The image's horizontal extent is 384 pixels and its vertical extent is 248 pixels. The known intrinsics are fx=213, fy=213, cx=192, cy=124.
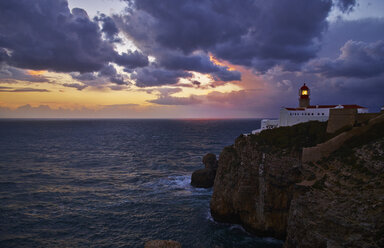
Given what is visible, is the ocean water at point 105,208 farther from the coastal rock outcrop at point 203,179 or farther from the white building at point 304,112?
the white building at point 304,112


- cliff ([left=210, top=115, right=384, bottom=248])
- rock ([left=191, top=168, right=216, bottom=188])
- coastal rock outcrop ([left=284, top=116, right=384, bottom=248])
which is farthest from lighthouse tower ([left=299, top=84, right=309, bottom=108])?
coastal rock outcrop ([left=284, top=116, right=384, bottom=248])

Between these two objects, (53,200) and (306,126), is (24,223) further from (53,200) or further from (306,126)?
(306,126)

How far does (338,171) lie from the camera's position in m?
20.2

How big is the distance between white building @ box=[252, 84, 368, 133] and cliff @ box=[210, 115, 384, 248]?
7154 mm

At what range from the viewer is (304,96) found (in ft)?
160

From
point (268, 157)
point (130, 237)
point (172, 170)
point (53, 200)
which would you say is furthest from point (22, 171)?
point (268, 157)

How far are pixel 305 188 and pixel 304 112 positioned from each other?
26722 mm

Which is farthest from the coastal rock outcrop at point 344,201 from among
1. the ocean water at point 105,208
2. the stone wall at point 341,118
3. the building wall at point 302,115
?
the building wall at point 302,115

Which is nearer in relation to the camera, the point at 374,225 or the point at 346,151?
the point at 374,225

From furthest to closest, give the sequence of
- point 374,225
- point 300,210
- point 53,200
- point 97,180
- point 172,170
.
Answer: 1. point 172,170
2. point 97,180
3. point 53,200
4. point 300,210
5. point 374,225

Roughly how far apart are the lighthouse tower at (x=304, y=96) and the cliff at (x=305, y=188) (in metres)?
14.9

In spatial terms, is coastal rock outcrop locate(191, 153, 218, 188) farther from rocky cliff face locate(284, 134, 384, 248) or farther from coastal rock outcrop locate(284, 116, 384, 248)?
rocky cliff face locate(284, 134, 384, 248)

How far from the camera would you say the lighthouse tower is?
159 ft

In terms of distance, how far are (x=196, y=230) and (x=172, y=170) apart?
101ft
